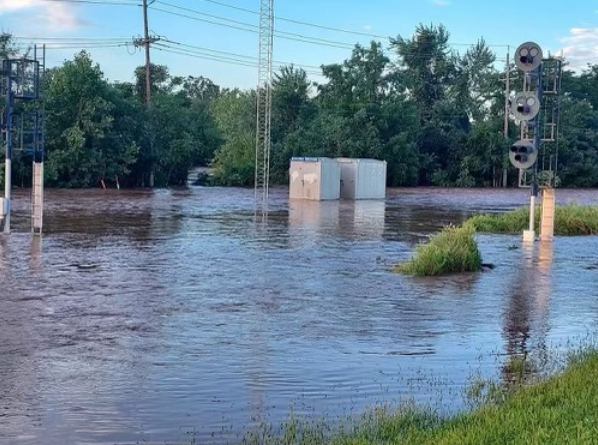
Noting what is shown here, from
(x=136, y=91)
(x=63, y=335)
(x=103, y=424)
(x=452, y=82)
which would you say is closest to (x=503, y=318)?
(x=63, y=335)

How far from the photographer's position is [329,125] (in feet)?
Answer: 217

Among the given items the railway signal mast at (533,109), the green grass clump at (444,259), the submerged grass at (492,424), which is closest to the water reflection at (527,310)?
the green grass clump at (444,259)

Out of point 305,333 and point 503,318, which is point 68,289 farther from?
point 503,318

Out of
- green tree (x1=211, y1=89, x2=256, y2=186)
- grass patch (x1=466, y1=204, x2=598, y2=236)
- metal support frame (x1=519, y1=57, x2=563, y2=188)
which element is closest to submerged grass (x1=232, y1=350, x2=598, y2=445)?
metal support frame (x1=519, y1=57, x2=563, y2=188)

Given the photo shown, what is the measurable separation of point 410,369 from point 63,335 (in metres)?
4.30

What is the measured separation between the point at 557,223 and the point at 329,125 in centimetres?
3982

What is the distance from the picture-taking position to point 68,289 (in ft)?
48.8

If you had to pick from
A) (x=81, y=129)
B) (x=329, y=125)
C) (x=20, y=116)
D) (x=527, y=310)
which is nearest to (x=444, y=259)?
(x=527, y=310)

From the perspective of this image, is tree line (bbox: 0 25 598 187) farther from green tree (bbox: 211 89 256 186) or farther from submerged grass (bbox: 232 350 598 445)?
submerged grass (bbox: 232 350 598 445)

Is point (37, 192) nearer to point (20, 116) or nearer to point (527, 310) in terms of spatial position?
point (20, 116)

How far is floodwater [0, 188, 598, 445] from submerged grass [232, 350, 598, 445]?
48 centimetres

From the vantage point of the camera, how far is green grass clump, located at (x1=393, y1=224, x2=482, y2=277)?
17.2m

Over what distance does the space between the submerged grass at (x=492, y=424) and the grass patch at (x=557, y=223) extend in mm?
19194

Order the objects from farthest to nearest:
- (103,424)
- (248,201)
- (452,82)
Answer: (452,82), (248,201), (103,424)
